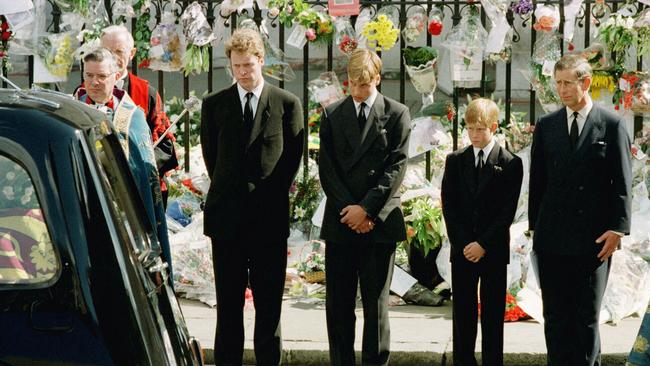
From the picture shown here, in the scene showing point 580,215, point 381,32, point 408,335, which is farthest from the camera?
point 381,32

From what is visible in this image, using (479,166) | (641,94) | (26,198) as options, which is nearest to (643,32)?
(641,94)

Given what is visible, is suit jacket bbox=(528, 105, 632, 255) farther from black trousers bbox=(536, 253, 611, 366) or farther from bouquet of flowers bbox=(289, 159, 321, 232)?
bouquet of flowers bbox=(289, 159, 321, 232)

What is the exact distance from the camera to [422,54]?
9.26 m

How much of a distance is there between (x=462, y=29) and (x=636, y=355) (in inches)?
159

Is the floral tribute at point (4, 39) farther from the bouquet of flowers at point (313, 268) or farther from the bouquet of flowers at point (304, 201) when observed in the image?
the bouquet of flowers at point (313, 268)

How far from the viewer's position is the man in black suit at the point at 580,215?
21.9 feet

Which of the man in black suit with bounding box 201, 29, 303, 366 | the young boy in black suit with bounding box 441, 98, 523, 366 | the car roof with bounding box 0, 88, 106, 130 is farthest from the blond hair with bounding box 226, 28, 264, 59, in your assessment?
the car roof with bounding box 0, 88, 106, 130

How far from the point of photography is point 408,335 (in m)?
7.80

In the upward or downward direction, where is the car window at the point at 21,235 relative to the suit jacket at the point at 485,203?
upward

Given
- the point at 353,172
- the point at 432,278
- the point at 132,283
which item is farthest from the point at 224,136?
the point at 132,283

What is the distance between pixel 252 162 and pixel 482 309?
5.21ft

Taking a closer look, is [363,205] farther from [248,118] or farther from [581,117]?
[581,117]

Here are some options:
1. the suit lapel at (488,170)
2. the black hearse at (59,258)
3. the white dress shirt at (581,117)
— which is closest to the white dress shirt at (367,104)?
the suit lapel at (488,170)

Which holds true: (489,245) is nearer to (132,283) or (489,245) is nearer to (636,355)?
(636,355)
